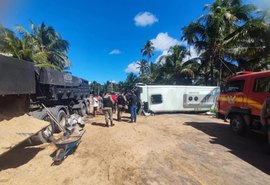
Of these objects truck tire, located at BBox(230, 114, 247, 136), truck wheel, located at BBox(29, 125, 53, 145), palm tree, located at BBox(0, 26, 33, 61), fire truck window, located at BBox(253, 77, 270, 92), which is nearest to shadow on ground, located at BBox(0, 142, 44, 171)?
truck wheel, located at BBox(29, 125, 53, 145)

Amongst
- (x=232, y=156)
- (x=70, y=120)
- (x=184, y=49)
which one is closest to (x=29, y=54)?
(x=70, y=120)

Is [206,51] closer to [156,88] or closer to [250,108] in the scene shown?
[156,88]

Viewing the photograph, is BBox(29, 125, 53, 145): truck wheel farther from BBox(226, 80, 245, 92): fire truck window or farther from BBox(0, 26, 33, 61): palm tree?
BBox(0, 26, 33, 61): palm tree

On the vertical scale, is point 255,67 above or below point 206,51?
below

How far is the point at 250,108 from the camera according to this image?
876 centimetres

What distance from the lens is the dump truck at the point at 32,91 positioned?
5.81 m

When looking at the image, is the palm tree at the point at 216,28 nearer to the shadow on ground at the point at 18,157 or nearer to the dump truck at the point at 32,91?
the dump truck at the point at 32,91

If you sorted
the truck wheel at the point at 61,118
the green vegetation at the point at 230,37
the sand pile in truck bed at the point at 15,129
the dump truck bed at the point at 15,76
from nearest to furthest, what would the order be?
the sand pile in truck bed at the point at 15,129, the dump truck bed at the point at 15,76, the truck wheel at the point at 61,118, the green vegetation at the point at 230,37

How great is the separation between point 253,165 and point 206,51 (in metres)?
A: 16.7

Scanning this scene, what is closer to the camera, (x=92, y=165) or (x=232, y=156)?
(x=92, y=165)

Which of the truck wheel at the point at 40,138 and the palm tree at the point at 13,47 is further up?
the palm tree at the point at 13,47

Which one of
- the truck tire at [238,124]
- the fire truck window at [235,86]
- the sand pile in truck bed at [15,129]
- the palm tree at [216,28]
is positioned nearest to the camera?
the sand pile in truck bed at [15,129]

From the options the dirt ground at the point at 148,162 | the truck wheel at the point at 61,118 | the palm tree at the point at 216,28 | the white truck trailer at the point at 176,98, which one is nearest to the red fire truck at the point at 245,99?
the dirt ground at the point at 148,162

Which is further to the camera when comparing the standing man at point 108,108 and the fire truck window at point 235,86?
the standing man at point 108,108
